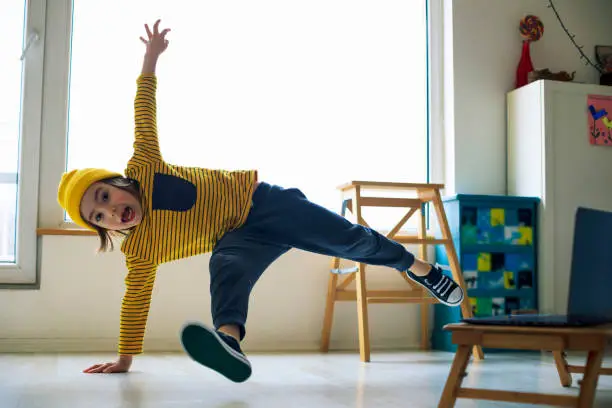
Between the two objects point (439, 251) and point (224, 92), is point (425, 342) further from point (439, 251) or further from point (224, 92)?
point (224, 92)

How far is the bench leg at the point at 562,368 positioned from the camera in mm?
2107

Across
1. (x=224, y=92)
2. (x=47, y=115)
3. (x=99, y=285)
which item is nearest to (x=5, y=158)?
(x=47, y=115)

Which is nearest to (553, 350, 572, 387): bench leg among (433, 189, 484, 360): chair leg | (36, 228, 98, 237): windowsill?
(433, 189, 484, 360): chair leg

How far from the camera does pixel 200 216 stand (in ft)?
7.33

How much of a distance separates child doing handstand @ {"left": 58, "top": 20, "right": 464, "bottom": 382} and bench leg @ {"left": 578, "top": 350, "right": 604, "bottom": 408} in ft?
2.99

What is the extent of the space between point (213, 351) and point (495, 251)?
205cm

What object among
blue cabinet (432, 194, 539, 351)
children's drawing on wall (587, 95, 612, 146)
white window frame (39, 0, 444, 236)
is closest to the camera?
white window frame (39, 0, 444, 236)

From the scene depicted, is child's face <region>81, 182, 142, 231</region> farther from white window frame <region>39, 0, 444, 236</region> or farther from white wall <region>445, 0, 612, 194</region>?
white wall <region>445, 0, 612, 194</region>

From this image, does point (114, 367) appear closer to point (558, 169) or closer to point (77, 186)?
point (77, 186)

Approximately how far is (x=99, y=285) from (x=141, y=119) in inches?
43.1

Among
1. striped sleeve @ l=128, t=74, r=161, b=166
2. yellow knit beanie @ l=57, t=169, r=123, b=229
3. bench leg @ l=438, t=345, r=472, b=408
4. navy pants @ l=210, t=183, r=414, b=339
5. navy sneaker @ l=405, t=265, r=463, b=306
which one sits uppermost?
striped sleeve @ l=128, t=74, r=161, b=166

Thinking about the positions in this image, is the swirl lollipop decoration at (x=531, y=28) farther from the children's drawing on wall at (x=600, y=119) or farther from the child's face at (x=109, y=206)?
the child's face at (x=109, y=206)

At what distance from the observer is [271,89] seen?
350 cm

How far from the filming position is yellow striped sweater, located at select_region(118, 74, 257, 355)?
223cm
